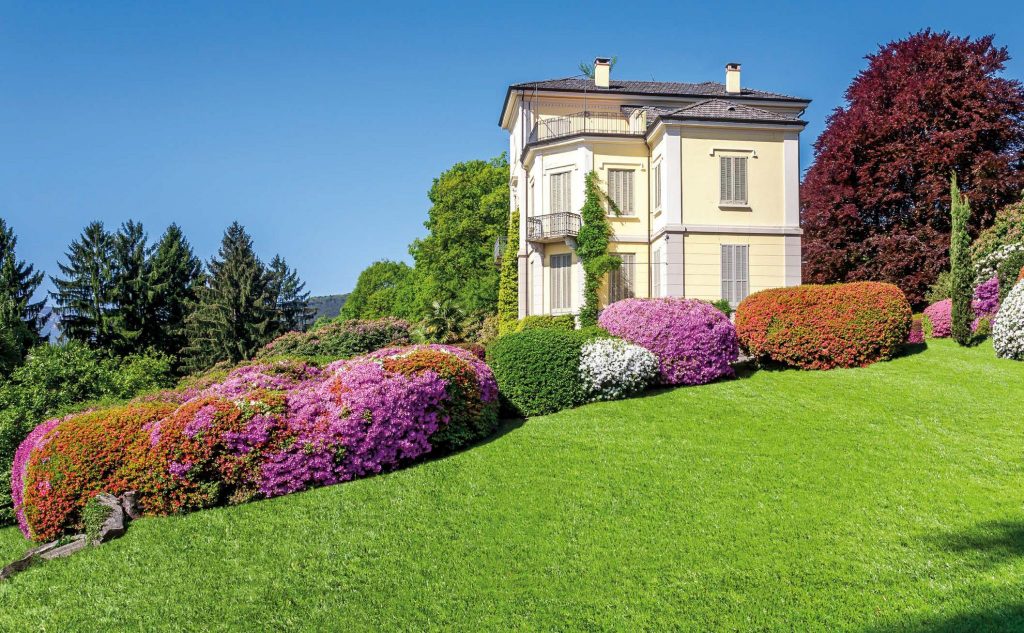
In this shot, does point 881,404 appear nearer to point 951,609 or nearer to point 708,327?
point 708,327

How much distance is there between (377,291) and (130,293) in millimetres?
→ 23425

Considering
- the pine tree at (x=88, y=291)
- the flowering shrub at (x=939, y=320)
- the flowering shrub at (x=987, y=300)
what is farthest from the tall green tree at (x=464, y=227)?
the flowering shrub at (x=987, y=300)

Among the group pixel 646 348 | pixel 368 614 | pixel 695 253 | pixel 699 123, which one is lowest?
pixel 368 614

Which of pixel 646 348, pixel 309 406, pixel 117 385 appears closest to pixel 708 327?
pixel 646 348

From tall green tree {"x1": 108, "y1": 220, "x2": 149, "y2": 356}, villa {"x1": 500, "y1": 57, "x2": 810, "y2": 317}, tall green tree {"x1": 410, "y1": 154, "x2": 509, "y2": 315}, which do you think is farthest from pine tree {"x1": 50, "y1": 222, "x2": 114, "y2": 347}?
villa {"x1": 500, "y1": 57, "x2": 810, "y2": 317}

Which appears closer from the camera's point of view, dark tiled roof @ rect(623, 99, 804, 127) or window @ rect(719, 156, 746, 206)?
dark tiled roof @ rect(623, 99, 804, 127)

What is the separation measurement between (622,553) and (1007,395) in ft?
29.6

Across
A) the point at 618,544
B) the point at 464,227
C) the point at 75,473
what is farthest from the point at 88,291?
the point at 618,544

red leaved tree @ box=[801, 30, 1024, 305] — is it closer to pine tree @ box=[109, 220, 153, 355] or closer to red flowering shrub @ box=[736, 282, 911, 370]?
red flowering shrub @ box=[736, 282, 911, 370]

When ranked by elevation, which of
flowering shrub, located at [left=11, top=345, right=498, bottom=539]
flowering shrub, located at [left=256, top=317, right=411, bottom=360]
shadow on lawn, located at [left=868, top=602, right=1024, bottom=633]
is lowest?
shadow on lawn, located at [left=868, top=602, right=1024, bottom=633]

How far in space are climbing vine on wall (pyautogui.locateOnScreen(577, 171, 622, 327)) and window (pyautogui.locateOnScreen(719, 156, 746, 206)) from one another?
11.8 feet

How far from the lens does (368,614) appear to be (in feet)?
19.6

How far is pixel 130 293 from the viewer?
1378 inches

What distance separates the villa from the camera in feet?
73.9
